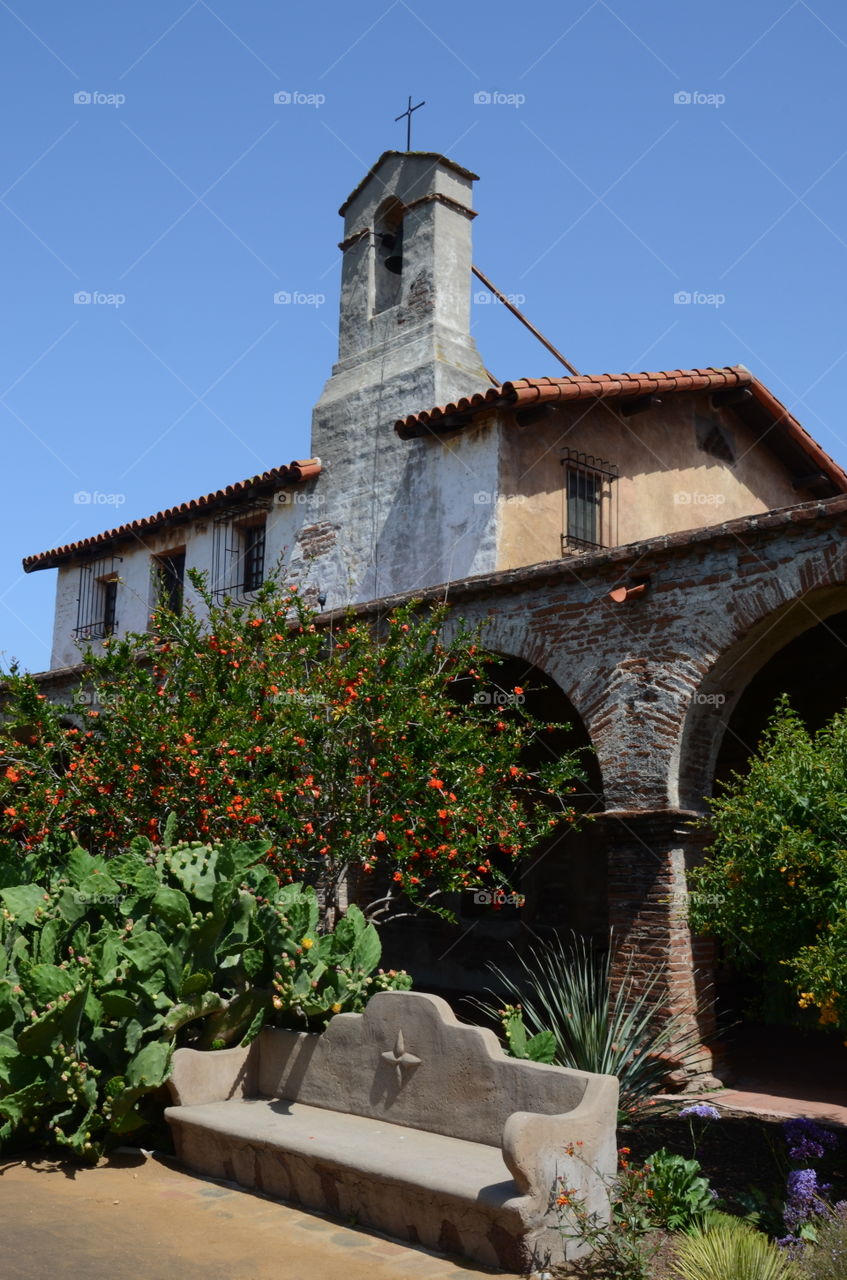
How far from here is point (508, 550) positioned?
47.9 ft

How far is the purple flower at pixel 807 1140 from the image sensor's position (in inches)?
238

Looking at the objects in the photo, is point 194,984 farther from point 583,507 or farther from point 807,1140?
point 583,507

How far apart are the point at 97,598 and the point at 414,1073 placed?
1669 cm

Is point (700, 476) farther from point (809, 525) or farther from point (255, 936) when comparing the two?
point (255, 936)

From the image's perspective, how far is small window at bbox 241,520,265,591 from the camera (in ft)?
59.9

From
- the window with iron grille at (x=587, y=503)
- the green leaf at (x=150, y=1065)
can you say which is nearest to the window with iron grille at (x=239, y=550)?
the window with iron grille at (x=587, y=503)

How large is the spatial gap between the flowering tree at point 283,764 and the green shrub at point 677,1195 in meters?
3.51

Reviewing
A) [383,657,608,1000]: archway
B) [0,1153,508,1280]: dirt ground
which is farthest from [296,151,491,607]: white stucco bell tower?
[0,1153,508,1280]: dirt ground

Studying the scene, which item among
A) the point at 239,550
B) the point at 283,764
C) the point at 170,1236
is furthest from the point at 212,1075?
the point at 239,550

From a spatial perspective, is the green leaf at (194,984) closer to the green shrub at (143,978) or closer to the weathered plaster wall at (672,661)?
the green shrub at (143,978)

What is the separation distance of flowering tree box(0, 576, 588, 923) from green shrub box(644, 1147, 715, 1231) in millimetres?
3510

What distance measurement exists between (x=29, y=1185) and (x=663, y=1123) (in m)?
3.89

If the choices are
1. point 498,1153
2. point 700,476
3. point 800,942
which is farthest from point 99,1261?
point 700,476

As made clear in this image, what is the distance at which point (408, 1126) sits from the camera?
6.07 m
